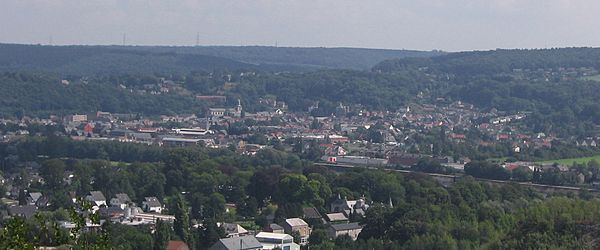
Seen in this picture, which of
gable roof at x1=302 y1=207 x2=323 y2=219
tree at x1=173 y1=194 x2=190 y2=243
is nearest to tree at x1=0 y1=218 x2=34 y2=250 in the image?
tree at x1=173 y1=194 x2=190 y2=243

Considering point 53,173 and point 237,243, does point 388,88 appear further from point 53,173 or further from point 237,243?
point 237,243

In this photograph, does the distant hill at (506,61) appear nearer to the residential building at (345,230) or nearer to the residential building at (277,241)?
the residential building at (345,230)

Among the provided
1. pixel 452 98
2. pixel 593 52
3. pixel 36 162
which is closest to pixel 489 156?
pixel 36 162

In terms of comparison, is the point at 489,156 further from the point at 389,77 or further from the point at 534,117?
the point at 389,77

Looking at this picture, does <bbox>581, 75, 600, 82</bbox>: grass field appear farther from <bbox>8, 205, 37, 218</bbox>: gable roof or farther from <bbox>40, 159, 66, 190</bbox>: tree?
<bbox>8, 205, 37, 218</bbox>: gable roof

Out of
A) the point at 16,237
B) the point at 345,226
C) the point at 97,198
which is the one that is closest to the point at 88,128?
the point at 97,198

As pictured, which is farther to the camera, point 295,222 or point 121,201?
point 121,201

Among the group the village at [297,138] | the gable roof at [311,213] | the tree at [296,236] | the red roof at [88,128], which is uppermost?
the tree at [296,236]

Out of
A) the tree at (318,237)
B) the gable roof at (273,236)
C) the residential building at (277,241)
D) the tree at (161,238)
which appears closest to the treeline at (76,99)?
the gable roof at (273,236)

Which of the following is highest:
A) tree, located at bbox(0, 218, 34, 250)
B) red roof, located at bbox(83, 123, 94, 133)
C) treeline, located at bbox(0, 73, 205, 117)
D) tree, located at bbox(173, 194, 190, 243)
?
tree, located at bbox(0, 218, 34, 250)
